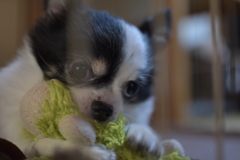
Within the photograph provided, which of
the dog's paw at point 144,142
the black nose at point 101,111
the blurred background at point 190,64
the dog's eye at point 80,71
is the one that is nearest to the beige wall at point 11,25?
the blurred background at point 190,64

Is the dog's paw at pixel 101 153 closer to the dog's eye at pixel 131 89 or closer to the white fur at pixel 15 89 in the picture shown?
the white fur at pixel 15 89

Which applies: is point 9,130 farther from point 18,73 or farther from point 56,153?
point 56,153

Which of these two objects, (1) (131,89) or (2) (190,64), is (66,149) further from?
(2) (190,64)

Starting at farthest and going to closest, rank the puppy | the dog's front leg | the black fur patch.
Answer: the black fur patch < the puppy < the dog's front leg

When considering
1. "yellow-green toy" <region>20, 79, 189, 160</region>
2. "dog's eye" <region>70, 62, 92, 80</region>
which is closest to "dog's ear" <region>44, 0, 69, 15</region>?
"dog's eye" <region>70, 62, 92, 80</region>

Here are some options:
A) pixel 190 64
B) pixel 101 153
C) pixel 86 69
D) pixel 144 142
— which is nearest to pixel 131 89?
pixel 86 69

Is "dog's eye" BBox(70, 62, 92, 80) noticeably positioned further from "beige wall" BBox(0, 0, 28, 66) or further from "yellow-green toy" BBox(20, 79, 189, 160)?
"beige wall" BBox(0, 0, 28, 66)

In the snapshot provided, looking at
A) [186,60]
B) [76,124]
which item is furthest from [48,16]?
[186,60]
